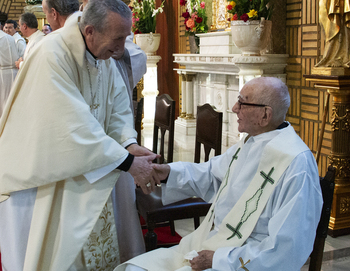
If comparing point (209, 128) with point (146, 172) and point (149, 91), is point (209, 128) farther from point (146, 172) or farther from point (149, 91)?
point (149, 91)

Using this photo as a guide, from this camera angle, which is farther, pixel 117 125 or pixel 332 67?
pixel 332 67

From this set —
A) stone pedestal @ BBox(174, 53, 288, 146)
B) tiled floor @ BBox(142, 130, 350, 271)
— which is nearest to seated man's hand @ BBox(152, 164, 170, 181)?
tiled floor @ BBox(142, 130, 350, 271)

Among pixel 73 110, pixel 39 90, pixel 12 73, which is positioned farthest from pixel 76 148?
pixel 12 73

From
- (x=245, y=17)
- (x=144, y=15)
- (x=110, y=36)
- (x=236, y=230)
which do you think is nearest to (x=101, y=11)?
(x=110, y=36)

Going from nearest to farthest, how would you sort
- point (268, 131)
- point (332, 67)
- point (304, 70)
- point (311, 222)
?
point (311, 222) < point (268, 131) < point (332, 67) < point (304, 70)

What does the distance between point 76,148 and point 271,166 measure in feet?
3.04

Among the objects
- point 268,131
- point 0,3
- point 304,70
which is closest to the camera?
point 268,131

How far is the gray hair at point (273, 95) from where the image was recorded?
190 centimetres

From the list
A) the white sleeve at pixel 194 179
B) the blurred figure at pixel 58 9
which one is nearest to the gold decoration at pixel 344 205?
the white sleeve at pixel 194 179

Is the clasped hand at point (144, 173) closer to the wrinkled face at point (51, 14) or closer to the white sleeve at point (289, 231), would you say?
the white sleeve at point (289, 231)

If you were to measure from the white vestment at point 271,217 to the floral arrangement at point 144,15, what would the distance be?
6681 millimetres

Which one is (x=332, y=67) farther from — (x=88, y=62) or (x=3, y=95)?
(x=3, y=95)

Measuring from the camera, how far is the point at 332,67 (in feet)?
11.3

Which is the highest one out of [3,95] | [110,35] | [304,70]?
[110,35]
